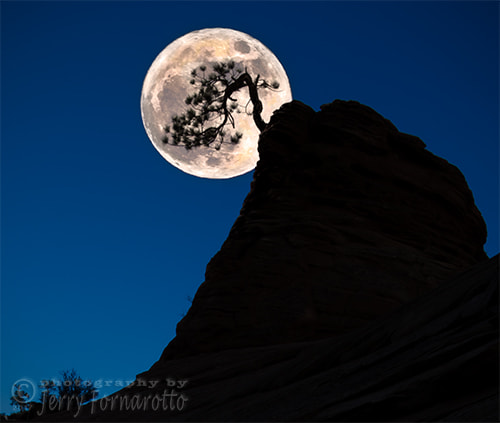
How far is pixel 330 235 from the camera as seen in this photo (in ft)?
44.8

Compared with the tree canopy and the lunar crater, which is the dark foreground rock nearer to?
the tree canopy

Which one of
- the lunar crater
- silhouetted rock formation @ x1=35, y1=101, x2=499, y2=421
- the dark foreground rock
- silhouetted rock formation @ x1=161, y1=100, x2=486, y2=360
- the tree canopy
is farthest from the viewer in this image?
the tree canopy

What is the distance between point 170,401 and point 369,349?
420 centimetres

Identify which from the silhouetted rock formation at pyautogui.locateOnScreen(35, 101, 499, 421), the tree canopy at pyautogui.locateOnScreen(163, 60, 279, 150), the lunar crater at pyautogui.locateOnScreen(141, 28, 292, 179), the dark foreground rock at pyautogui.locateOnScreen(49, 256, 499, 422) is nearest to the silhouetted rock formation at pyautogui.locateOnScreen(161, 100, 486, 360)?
the silhouetted rock formation at pyautogui.locateOnScreen(35, 101, 499, 421)

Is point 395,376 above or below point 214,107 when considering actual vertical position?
below

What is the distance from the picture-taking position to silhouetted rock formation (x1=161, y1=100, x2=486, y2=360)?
39.0ft

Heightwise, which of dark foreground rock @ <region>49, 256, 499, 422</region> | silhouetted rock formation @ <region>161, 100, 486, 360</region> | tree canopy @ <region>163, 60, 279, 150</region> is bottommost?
dark foreground rock @ <region>49, 256, 499, 422</region>

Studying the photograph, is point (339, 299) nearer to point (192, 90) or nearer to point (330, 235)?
point (330, 235)

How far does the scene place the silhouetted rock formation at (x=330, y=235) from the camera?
11898 mm

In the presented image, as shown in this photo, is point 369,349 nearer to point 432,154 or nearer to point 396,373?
point 396,373

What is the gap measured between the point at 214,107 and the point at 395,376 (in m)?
17.8

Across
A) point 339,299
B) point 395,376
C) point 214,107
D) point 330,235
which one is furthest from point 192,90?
point 395,376

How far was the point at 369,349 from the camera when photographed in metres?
5.74

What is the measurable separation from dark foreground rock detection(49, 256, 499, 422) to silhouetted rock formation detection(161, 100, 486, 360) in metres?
3.53
